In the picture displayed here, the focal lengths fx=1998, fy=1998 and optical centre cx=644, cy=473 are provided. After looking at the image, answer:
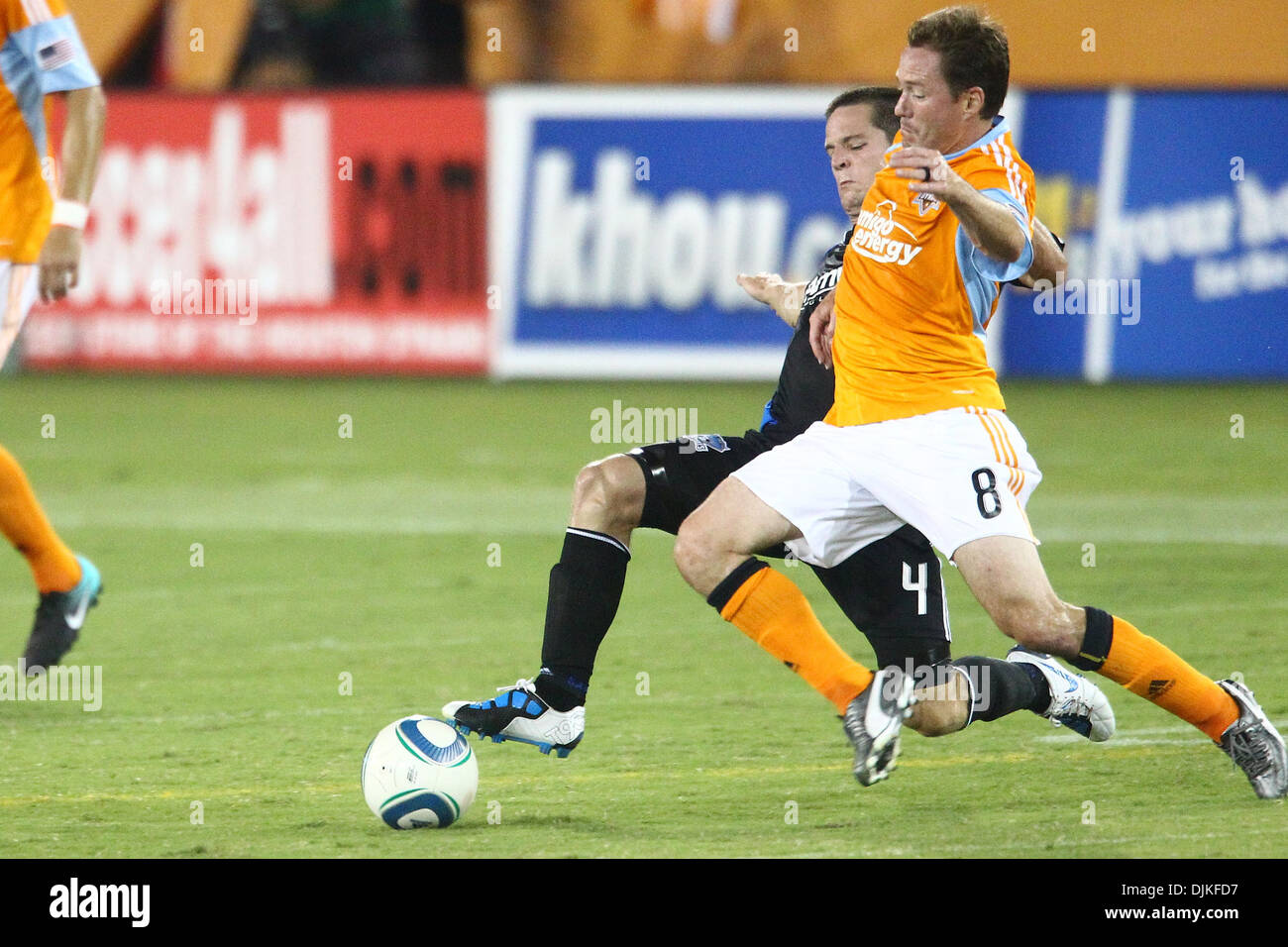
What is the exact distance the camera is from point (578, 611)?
5.36 meters

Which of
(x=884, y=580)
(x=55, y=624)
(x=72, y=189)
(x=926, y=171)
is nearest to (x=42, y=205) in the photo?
(x=72, y=189)

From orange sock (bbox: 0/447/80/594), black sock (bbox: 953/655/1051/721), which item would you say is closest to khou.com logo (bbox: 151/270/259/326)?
orange sock (bbox: 0/447/80/594)

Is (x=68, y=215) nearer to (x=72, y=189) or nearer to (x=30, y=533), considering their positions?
(x=72, y=189)

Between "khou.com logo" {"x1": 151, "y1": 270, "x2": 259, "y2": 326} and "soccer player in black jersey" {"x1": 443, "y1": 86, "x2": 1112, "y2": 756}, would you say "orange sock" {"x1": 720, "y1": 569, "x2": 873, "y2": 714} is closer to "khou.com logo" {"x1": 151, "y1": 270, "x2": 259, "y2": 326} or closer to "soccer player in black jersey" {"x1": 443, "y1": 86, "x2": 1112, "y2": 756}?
"soccer player in black jersey" {"x1": 443, "y1": 86, "x2": 1112, "y2": 756}

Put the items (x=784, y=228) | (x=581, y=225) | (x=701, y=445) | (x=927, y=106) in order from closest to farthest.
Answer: (x=927, y=106)
(x=701, y=445)
(x=784, y=228)
(x=581, y=225)

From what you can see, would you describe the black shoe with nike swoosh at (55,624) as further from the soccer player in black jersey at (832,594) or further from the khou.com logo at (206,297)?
the khou.com logo at (206,297)

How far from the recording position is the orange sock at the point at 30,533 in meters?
6.55

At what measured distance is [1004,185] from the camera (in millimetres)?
4801

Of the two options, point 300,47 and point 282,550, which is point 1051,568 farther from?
point 300,47

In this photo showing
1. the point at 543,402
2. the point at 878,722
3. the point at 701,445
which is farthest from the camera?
the point at 543,402

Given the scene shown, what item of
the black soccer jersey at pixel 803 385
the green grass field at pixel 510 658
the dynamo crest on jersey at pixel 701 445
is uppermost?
the black soccer jersey at pixel 803 385

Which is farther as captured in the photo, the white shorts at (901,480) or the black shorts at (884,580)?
the black shorts at (884,580)

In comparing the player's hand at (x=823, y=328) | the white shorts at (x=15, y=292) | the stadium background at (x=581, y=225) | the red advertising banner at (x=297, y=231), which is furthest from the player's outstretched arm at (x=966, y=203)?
the red advertising banner at (x=297, y=231)

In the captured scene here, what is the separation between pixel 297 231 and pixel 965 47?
11.5 meters
